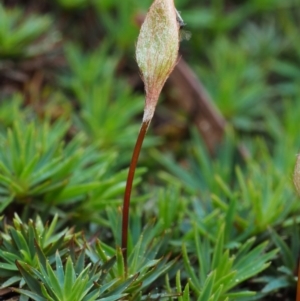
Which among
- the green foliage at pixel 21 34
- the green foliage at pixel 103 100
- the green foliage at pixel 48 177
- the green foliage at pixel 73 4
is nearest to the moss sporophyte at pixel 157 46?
the green foliage at pixel 48 177

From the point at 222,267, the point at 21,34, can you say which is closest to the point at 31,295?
the point at 222,267

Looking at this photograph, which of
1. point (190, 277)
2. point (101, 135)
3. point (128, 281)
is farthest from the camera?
point (101, 135)

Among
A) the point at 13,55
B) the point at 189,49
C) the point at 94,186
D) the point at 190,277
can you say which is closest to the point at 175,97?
the point at 189,49

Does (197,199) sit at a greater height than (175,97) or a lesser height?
lesser

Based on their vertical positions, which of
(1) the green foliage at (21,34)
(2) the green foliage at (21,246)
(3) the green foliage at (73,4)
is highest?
(3) the green foliage at (73,4)

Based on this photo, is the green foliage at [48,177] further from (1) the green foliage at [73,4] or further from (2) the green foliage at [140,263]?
(1) the green foliage at [73,4]

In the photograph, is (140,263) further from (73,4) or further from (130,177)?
(73,4)

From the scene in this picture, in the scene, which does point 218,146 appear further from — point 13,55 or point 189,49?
point 13,55

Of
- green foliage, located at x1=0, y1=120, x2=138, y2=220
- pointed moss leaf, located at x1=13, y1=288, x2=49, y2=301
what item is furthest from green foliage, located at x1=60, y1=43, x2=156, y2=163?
pointed moss leaf, located at x1=13, y1=288, x2=49, y2=301

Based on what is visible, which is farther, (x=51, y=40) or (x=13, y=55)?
(x=51, y=40)
